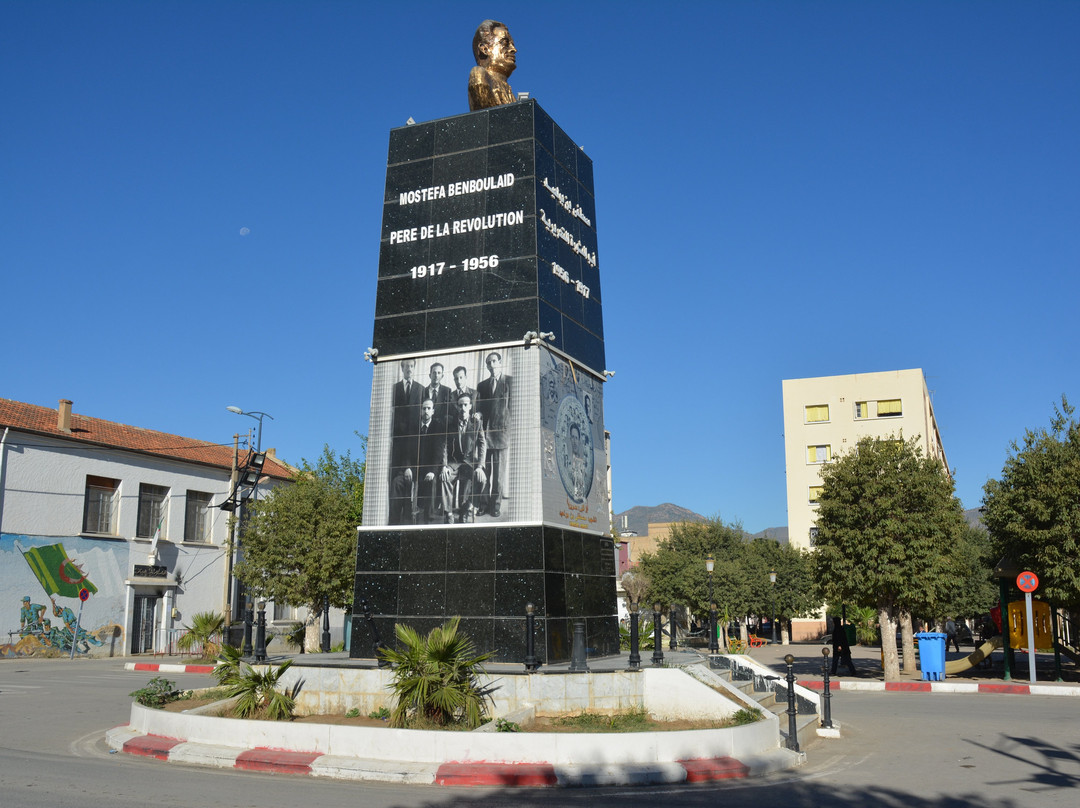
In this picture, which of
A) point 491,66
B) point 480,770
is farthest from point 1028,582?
point 491,66

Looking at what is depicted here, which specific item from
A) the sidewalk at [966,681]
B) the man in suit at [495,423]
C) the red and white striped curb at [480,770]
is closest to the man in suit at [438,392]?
the man in suit at [495,423]

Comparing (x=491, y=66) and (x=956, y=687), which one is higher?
(x=491, y=66)

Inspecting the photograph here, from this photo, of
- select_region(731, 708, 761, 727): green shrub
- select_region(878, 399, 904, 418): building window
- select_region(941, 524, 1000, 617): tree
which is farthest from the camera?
select_region(878, 399, 904, 418): building window

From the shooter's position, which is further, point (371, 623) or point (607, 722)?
point (371, 623)

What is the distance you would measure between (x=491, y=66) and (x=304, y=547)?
19.1 meters

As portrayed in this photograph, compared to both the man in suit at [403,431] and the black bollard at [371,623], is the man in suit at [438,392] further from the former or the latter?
the black bollard at [371,623]

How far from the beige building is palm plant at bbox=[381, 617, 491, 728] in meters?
57.6

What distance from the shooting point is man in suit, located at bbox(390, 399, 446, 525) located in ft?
49.3

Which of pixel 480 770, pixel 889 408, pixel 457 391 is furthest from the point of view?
pixel 889 408

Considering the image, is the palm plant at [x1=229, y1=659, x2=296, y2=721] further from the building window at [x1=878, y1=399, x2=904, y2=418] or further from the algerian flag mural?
the building window at [x1=878, y1=399, x2=904, y2=418]

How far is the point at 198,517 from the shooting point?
1699 inches

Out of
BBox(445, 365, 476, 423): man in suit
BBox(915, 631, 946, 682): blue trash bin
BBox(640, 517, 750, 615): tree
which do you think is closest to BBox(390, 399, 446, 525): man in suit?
BBox(445, 365, 476, 423): man in suit

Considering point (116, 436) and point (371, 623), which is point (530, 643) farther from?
point (116, 436)

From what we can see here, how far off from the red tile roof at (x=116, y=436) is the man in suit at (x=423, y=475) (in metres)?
26.2
